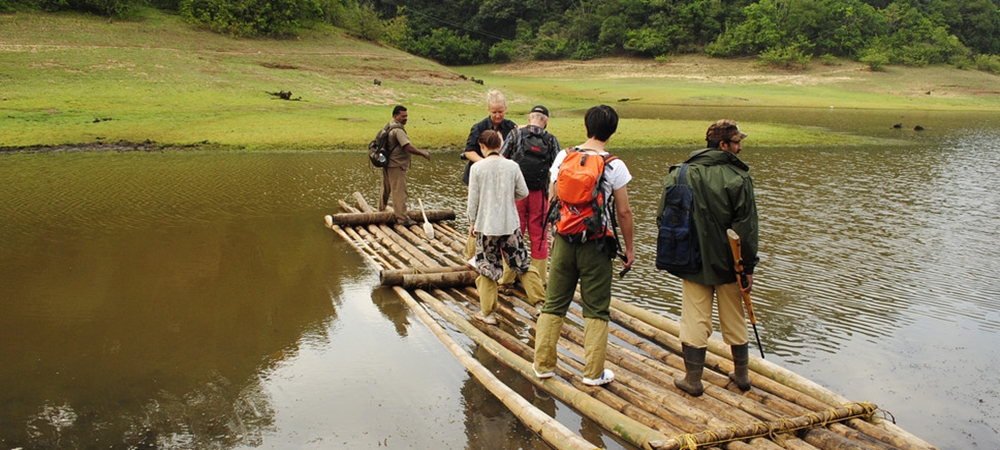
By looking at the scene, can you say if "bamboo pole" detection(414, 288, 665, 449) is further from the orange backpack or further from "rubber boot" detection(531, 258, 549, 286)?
the orange backpack

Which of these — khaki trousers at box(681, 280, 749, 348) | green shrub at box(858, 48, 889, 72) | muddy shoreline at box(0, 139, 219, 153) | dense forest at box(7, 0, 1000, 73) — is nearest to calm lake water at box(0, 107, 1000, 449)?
khaki trousers at box(681, 280, 749, 348)

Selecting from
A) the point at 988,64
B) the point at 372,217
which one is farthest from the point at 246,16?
the point at 988,64

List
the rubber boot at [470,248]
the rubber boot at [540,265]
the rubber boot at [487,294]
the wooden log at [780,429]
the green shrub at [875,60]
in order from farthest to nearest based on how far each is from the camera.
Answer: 1. the green shrub at [875,60]
2. the rubber boot at [470,248]
3. the rubber boot at [540,265]
4. the rubber boot at [487,294]
5. the wooden log at [780,429]

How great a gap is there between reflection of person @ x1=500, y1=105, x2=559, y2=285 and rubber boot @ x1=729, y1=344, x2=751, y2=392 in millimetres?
2415

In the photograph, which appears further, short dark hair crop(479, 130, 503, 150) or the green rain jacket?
short dark hair crop(479, 130, 503, 150)

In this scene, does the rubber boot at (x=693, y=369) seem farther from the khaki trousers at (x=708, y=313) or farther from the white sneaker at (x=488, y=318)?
the white sneaker at (x=488, y=318)

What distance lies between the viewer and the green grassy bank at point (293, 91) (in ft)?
72.3

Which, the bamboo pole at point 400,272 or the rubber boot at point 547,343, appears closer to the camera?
the rubber boot at point 547,343

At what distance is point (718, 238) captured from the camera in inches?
206

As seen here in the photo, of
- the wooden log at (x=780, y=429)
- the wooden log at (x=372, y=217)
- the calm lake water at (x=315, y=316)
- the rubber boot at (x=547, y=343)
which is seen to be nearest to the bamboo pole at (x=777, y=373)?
the wooden log at (x=780, y=429)

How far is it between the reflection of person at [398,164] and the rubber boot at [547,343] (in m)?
5.38

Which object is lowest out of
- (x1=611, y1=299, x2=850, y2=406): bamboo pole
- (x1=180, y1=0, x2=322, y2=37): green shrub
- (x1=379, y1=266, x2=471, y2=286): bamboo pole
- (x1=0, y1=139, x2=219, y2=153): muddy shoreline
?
(x1=0, y1=139, x2=219, y2=153): muddy shoreline

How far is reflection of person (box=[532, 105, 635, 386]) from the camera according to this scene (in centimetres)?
527

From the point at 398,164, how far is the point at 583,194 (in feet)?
20.8
